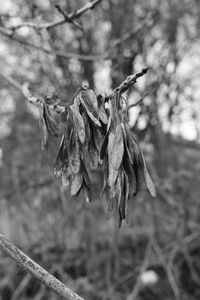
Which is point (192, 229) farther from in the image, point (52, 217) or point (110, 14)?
point (110, 14)

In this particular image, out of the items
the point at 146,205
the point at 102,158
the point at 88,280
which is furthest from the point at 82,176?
the point at 146,205

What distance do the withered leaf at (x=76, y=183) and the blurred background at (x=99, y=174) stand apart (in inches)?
79.0

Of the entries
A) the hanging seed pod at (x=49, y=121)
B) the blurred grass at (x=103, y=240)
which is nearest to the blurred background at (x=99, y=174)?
the blurred grass at (x=103, y=240)

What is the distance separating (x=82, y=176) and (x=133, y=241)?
298 centimetres

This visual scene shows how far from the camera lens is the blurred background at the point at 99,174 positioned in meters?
3.03

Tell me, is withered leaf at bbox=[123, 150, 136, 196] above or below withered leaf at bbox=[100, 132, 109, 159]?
below

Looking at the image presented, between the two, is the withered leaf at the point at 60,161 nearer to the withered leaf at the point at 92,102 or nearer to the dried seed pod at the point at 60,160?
the dried seed pod at the point at 60,160

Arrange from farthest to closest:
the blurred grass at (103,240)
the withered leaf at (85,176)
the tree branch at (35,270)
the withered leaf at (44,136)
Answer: the blurred grass at (103,240), the withered leaf at (44,136), the withered leaf at (85,176), the tree branch at (35,270)

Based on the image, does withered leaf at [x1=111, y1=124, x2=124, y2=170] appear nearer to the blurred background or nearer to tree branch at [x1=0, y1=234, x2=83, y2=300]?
tree branch at [x1=0, y1=234, x2=83, y2=300]

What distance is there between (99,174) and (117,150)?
2.27 metres

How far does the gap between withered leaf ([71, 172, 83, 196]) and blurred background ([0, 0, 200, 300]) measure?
2006 millimetres

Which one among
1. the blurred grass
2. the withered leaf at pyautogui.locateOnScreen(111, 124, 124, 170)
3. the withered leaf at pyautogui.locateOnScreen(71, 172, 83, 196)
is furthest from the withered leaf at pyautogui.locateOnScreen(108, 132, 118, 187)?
the blurred grass

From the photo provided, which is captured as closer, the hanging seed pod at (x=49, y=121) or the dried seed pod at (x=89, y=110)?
the dried seed pod at (x=89, y=110)

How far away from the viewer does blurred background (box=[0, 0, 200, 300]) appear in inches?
119
